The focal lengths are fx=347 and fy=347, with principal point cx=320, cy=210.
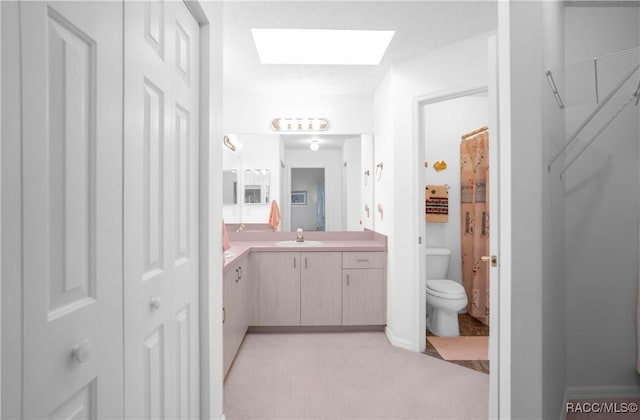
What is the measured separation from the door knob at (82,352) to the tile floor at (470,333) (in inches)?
95.9

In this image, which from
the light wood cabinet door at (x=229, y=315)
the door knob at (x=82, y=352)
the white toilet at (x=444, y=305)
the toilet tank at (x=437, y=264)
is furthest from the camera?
the toilet tank at (x=437, y=264)

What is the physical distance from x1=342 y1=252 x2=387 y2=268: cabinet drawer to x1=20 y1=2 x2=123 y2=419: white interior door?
2362mm

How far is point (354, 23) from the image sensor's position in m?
2.21

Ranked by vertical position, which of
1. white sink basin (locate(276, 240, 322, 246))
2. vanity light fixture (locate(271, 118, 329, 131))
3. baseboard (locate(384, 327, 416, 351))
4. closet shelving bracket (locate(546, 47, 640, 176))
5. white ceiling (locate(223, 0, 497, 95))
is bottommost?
baseboard (locate(384, 327, 416, 351))

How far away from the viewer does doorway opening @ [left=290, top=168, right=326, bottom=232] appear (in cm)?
355

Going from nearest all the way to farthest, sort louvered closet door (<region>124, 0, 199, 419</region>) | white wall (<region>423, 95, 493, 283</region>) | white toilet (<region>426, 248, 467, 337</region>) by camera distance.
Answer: louvered closet door (<region>124, 0, 199, 419</region>) → white toilet (<region>426, 248, 467, 337</region>) → white wall (<region>423, 95, 493, 283</region>)

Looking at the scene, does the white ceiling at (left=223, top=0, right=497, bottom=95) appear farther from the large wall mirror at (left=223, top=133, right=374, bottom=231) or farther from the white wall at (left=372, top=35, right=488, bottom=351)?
the large wall mirror at (left=223, top=133, right=374, bottom=231)

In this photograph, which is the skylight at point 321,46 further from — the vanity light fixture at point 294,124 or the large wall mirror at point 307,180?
the large wall mirror at point 307,180

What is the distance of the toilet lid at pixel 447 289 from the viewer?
9.75ft

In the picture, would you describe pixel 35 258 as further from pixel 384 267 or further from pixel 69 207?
pixel 384 267

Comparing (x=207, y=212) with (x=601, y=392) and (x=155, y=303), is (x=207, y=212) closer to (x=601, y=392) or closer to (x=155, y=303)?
(x=155, y=303)

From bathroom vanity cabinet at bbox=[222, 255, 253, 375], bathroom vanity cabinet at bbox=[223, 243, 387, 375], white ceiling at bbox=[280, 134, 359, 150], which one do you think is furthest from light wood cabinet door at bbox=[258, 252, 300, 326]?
white ceiling at bbox=[280, 134, 359, 150]

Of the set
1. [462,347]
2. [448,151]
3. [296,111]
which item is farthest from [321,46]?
[462,347]

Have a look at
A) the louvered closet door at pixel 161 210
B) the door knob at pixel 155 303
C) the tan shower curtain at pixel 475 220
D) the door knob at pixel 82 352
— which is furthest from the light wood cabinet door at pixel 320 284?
the door knob at pixel 82 352
